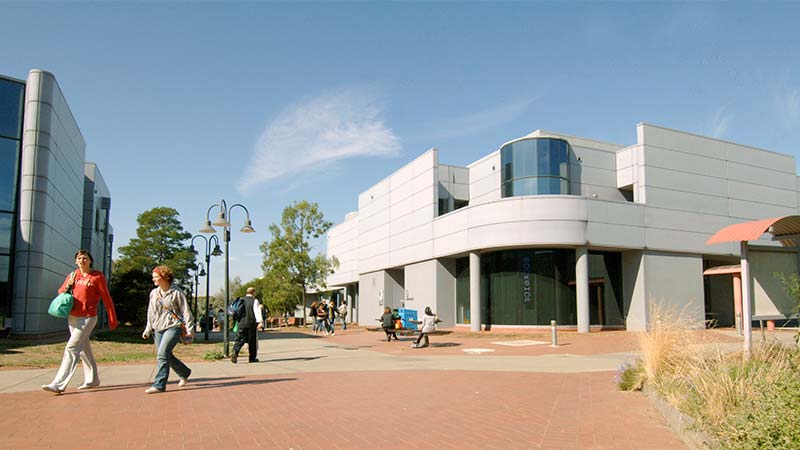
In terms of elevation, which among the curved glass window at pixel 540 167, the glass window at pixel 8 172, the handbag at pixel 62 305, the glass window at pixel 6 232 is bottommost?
the handbag at pixel 62 305

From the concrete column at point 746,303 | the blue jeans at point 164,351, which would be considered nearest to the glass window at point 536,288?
the concrete column at point 746,303

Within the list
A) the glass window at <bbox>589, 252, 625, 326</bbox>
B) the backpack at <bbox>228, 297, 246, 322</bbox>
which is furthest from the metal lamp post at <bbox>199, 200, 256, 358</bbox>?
the glass window at <bbox>589, 252, 625, 326</bbox>

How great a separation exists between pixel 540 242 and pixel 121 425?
23078mm

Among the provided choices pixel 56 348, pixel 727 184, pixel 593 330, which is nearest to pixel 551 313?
pixel 593 330

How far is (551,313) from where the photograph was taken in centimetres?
2795

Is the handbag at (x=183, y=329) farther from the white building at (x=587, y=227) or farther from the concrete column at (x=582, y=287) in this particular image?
the concrete column at (x=582, y=287)

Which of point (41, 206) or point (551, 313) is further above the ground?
point (41, 206)

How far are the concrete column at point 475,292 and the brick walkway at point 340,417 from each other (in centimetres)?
1967

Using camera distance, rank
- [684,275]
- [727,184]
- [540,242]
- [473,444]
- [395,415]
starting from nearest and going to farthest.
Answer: [473,444]
[395,415]
[540,242]
[684,275]
[727,184]

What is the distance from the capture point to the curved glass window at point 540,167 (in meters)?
29.5

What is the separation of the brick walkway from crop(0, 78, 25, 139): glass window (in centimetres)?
1768

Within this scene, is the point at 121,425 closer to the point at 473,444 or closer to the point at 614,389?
the point at 473,444

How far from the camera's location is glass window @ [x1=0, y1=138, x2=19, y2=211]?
2159 cm

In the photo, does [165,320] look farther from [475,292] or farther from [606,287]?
[606,287]
